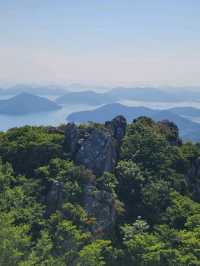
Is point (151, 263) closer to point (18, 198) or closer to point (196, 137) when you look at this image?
point (18, 198)

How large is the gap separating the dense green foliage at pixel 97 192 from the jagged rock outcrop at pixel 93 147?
2.23ft

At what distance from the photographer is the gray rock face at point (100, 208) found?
116ft

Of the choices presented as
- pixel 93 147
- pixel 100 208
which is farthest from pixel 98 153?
pixel 100 208

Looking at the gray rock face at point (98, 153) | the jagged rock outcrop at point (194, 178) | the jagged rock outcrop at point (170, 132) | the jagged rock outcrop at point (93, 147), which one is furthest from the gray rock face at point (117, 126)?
the jagged rock outcrop at point (194, 178)

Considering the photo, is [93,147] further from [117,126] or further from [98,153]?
[117,126]

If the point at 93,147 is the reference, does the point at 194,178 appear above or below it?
below

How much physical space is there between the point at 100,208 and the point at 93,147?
21.9 feet

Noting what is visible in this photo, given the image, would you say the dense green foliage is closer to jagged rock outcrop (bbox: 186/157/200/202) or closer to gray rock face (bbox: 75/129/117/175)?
jagged rock outcrop (bbox: 186/157/200/202)

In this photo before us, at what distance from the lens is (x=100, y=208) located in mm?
36000

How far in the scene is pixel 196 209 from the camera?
3741 cm

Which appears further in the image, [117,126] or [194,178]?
[117,126]

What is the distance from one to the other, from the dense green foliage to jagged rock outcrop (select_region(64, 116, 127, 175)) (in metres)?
0.68

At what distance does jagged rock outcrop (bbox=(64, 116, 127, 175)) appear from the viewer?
40.7 m

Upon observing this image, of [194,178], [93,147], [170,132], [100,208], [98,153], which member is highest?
[170,132]
